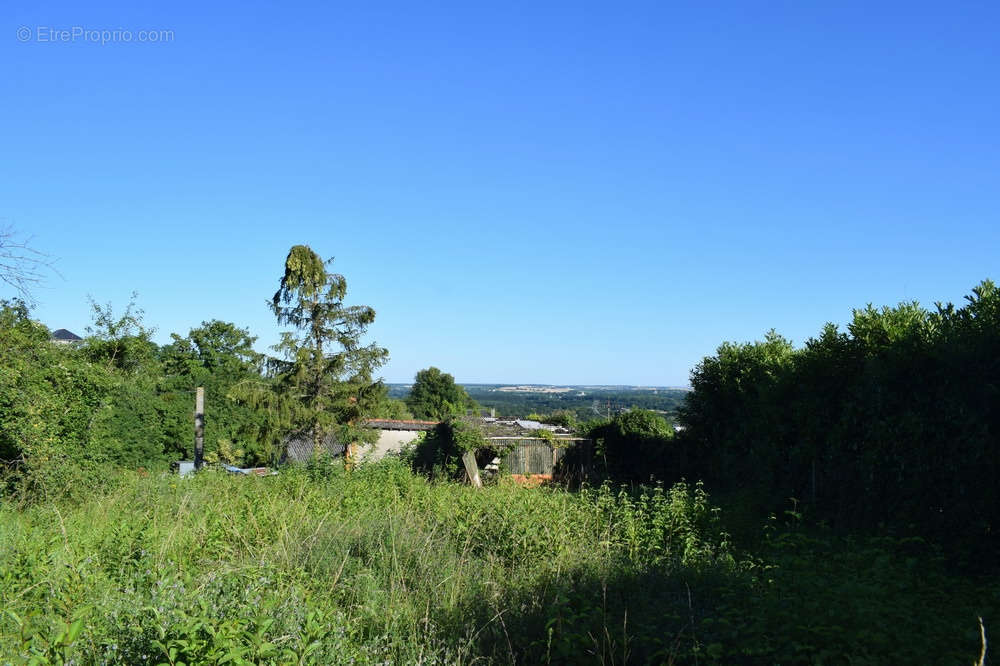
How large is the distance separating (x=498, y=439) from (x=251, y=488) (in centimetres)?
771

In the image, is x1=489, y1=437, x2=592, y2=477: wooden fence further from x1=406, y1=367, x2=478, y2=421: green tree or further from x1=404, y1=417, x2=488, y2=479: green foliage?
x1=406, y1=367, x2=478, y2=421: green tree

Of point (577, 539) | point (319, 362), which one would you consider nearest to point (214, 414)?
point (319, 362)

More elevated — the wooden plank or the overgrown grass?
the overgrown grass

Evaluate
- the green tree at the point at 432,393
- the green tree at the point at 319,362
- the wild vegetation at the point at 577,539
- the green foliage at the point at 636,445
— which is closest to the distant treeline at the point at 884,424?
the wild vegetation at the point at 577,539

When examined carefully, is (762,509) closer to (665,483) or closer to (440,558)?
(665,483)

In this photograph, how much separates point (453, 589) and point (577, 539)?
207 centimetres

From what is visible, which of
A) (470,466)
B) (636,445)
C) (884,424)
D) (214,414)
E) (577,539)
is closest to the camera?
(577,539)

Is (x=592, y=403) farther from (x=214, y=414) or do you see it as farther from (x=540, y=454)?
(x=540, y=454)

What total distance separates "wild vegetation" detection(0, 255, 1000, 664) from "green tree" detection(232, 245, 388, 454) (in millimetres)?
8724

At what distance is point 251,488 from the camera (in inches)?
368

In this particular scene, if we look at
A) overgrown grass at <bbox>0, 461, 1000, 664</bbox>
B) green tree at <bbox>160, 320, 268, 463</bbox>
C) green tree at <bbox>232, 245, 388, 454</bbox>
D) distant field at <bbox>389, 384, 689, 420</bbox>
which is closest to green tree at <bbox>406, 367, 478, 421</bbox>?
distant field at <bbox>389, 384, 689, 420</bbox>

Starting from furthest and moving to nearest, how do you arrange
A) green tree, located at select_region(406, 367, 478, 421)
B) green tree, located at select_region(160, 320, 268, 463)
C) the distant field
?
1. green tree, located at select_region(406, 367, 478, 421)
2. the distant field
3. green tree, located at select_region(160, 320, 268, 463)

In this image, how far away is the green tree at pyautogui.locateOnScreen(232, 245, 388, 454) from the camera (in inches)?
782

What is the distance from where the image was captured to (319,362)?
2011 centimetres
